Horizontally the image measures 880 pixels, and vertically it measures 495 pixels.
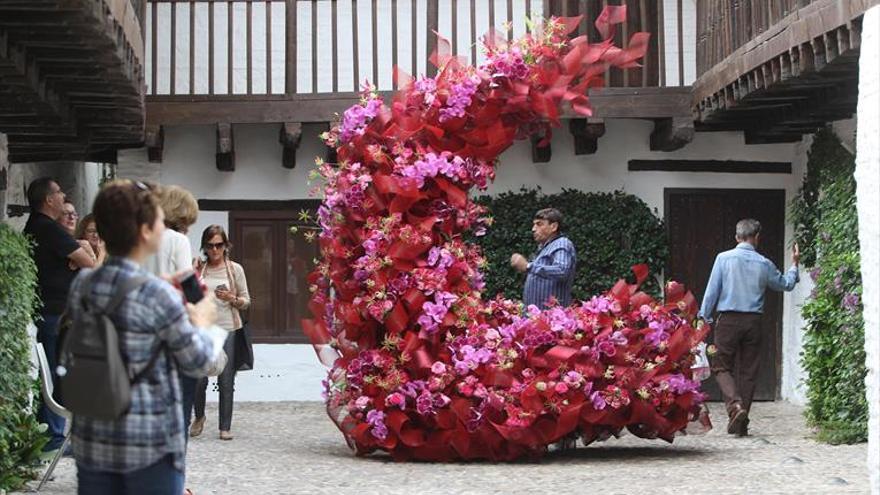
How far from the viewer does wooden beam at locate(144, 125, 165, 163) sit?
594 inches

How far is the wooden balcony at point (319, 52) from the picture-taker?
49.1 ft

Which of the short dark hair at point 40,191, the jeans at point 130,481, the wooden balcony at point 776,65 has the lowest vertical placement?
the jeans at point 130,481

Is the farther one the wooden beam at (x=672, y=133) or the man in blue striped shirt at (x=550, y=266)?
the wooden beam at (x=672, y=133)

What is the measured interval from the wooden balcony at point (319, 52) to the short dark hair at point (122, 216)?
9.74m

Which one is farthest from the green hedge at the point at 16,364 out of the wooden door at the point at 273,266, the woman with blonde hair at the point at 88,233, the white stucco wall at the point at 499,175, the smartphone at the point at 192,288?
the wooden door at the point at 273,266

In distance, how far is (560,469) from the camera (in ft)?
32.1

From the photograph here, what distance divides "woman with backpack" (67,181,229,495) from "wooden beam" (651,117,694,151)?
34.8 feet

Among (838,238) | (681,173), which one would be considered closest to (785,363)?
(681,173)

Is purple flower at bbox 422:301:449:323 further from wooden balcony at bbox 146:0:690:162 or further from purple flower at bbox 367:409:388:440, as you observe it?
wooden balcony at bbox 146:0:690:162

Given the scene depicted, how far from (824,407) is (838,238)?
1322mm

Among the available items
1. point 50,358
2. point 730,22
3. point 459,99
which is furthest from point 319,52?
point 50,358

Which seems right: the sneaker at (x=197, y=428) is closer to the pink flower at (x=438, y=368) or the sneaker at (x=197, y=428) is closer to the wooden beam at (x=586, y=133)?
the pink flower at (x=438, y=368)

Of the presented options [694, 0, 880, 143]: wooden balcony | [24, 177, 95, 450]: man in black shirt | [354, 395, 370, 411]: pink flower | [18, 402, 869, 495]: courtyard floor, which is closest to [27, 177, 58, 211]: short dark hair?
[24, 177, 95, 450]: man in black shirt

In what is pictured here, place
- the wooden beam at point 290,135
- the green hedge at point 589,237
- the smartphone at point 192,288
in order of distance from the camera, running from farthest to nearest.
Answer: the green hedge at point 589,237 → the wooden beam at point 290,135 → the smartphone at point 192,288
